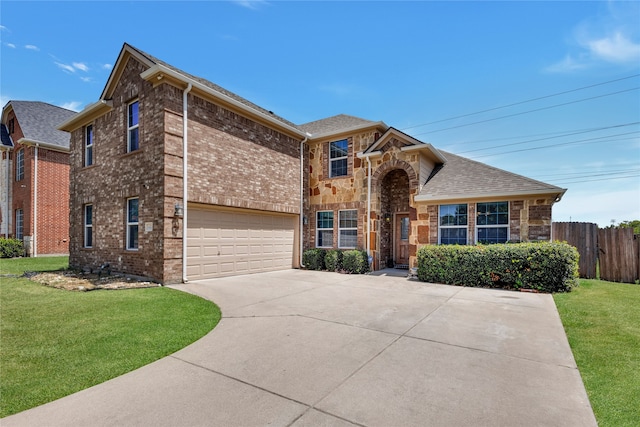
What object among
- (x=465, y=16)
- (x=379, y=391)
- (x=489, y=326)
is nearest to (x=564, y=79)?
(x=465, y=16)

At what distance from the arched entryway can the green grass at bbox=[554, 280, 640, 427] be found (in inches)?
261

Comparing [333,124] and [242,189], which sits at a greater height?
[333,124]

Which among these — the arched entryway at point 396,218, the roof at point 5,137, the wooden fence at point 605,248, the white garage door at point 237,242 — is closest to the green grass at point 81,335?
the white garage door at point 237,242

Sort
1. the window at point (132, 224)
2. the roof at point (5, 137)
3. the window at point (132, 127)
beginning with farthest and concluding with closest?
1. the roof at point (5, 137)
2. the window at point (132, 127)
3. the window at point (132, 224)

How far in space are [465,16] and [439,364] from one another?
9.23 m

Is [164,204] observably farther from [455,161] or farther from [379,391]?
[455,161]

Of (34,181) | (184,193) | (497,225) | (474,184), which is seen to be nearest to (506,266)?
(497,225)

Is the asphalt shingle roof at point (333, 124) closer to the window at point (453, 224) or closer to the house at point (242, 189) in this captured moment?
the house at point (242, 189)

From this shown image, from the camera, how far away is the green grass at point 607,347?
2914 mm

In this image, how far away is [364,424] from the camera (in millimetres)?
2609

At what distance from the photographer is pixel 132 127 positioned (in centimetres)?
1058

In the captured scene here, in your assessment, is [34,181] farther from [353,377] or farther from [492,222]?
[492,222]

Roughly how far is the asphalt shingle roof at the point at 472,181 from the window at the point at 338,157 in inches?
148

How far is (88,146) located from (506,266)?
53.5 feet
